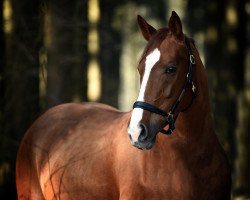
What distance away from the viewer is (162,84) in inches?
232

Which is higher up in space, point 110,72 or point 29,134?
point 29,134

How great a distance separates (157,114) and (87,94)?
8.12m

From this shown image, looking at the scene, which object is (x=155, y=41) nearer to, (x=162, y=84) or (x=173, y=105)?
(x=162, y=84)

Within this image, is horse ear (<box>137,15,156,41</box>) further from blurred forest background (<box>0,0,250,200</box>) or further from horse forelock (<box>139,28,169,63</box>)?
blurred forest background (<box>0,0,250,200</box>)

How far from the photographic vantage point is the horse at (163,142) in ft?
19.3

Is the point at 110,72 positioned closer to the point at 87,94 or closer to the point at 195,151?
the point at 87,94

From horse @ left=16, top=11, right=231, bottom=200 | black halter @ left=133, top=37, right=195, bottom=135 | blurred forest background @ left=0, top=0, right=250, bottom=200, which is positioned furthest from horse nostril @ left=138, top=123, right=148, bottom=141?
blurred forest background @ left=0, top=0, right=250, bottom=200

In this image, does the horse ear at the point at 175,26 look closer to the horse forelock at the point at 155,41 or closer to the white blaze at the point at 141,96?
the horse forelock at the point at 155,41

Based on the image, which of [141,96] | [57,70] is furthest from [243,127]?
[141,96]

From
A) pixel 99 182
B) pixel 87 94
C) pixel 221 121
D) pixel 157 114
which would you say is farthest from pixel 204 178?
pixel 87 94

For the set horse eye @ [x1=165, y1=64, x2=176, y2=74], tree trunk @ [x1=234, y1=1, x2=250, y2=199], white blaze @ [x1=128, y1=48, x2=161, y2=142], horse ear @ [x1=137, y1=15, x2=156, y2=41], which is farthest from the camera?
tree trunk @ [x1=234, y1=1, x2=250, y2=199]

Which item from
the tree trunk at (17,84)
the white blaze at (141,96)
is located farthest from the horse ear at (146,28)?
the tree trunk at (17,84)

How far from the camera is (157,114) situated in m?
5.87

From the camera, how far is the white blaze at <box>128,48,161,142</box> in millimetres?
5648
